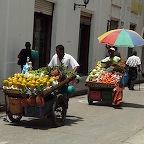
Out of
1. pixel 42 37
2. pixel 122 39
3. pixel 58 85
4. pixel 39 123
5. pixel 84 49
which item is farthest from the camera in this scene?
pixel 84 49

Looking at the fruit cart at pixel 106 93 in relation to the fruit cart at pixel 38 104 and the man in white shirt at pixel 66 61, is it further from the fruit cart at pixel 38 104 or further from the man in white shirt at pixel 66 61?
the fruit cart at pixel 38 104

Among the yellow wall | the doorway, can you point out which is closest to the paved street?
the doorway

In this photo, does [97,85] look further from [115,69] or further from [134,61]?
[134,61]

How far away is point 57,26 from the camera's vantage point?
17156 millimetres

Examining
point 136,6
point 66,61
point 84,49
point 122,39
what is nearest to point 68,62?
point 66,61

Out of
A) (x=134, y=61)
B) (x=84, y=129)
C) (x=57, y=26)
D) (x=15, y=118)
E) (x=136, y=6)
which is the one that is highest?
(x=136, y=6)

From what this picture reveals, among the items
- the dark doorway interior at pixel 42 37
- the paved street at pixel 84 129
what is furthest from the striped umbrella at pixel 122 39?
the dark doorway interior at pixel 42 37

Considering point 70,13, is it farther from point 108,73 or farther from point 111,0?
point 108,73

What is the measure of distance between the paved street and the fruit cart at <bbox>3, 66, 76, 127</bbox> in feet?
0.88

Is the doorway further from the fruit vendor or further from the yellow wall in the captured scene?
the fruit vendor

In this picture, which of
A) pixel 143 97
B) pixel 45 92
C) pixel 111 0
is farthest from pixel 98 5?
pixel 45 92

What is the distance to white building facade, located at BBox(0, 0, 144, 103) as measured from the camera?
44.8ft

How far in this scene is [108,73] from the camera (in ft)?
38.3

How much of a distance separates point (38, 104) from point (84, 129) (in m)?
1.19
